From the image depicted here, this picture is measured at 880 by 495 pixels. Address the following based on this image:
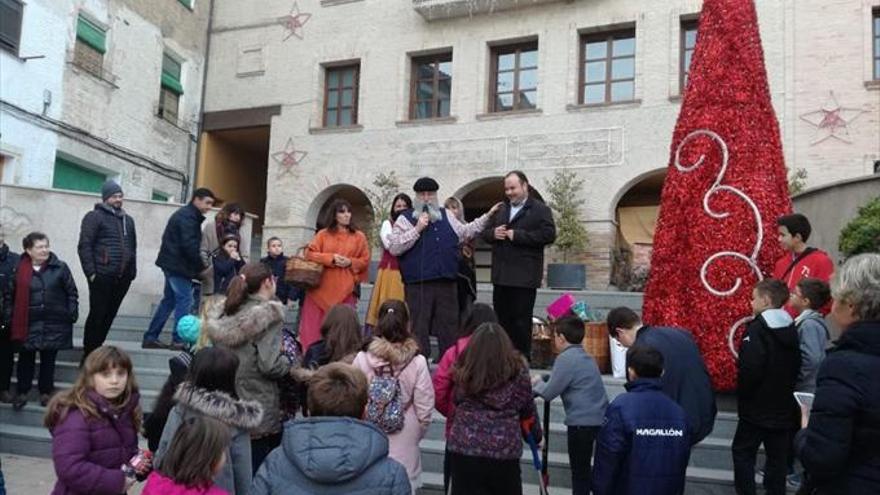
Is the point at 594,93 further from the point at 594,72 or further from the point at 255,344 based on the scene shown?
the point at 255,344

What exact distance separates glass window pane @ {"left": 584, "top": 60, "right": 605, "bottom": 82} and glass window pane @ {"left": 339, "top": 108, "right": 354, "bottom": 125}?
606 centimetres

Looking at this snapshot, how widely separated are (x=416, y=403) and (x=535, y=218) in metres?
2.45

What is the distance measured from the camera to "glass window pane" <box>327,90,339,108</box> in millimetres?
19516

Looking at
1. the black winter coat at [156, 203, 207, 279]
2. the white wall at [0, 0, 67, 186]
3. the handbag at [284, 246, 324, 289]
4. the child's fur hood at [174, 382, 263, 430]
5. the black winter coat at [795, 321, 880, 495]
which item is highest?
the white wall at [0, 0, 67, 186]

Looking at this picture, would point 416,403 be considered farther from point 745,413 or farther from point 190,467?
point 745,413

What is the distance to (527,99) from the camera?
17.6m

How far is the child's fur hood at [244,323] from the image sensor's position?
13.8ft

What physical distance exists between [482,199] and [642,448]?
16203 mm

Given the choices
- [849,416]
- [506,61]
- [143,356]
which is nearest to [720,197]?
[849,416]

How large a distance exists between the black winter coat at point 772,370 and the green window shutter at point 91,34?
16383 millimetres

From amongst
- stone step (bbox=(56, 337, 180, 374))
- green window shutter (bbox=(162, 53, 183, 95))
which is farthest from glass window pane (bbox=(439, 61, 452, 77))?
stone step (bbox=(56, 337, 180, 374))

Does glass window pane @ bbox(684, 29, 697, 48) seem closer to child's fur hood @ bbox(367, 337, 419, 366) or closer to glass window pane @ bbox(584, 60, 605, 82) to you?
glass window pane @ bbox(584, 60, 605, 82)

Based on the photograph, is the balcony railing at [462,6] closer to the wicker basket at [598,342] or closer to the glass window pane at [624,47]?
the glass window pane at [624,47]

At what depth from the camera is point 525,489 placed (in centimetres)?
541
